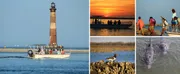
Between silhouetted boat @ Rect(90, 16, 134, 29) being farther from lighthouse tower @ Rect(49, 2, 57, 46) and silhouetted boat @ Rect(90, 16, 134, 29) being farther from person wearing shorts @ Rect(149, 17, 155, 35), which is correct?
lighthouse tower @ Rect(49, 2, 57, 46)

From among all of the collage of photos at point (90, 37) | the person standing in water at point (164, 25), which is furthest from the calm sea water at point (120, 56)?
the person standing in water at point (164, 25)

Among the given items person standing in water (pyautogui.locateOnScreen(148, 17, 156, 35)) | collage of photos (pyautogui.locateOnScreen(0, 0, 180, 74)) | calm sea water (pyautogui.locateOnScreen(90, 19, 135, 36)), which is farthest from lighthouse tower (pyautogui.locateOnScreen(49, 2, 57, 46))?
person standing in water (pyautogui.locateOnScreen(148, 17, 156, 35))

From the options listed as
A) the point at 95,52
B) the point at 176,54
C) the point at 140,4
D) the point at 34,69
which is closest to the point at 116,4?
the point at 140,4

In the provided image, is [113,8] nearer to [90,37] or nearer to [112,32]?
[112,32]

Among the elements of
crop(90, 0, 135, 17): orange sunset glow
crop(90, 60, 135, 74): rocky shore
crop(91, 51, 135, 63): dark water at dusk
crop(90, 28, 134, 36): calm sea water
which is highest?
crop(90, 0, 135, 17): orange sunset glow

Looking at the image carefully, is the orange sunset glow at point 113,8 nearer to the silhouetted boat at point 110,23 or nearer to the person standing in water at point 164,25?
the silhouetted boat at point 110,23

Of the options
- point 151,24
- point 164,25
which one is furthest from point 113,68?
point 164,25
